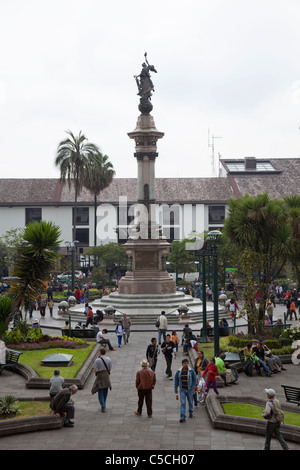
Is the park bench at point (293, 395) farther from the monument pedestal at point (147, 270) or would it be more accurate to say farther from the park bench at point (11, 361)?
the monument pedestal at point (147, 270)

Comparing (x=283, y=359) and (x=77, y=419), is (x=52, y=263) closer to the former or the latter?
(x=77, y=419)

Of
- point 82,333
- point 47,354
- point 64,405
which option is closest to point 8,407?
point 64,405

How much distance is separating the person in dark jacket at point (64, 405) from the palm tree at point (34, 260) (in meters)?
3.64

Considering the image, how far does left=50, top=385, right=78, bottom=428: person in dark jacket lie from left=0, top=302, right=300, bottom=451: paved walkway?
25cm

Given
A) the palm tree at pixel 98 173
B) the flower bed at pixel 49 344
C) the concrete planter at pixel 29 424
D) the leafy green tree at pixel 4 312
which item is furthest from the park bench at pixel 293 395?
the palm tree at pixel 98 173

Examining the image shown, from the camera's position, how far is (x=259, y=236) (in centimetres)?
2470

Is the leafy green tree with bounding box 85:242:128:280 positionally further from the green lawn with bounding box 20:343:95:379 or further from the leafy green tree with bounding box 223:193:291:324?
the green lawn with bounding box 20:343:95:379

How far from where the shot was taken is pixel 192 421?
1378cm

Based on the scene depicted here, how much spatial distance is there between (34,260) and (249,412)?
6769 millimetres

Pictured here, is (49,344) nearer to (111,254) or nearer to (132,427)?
(132,427)

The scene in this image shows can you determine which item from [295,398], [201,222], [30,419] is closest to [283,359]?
[295,398]

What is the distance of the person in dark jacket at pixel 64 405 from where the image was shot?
1314 cm

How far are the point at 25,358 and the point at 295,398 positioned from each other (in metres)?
9.54

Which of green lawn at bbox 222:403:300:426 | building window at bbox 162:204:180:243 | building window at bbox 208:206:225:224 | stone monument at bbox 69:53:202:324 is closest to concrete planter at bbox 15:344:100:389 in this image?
green lawn at bbox 222:403:300:426
